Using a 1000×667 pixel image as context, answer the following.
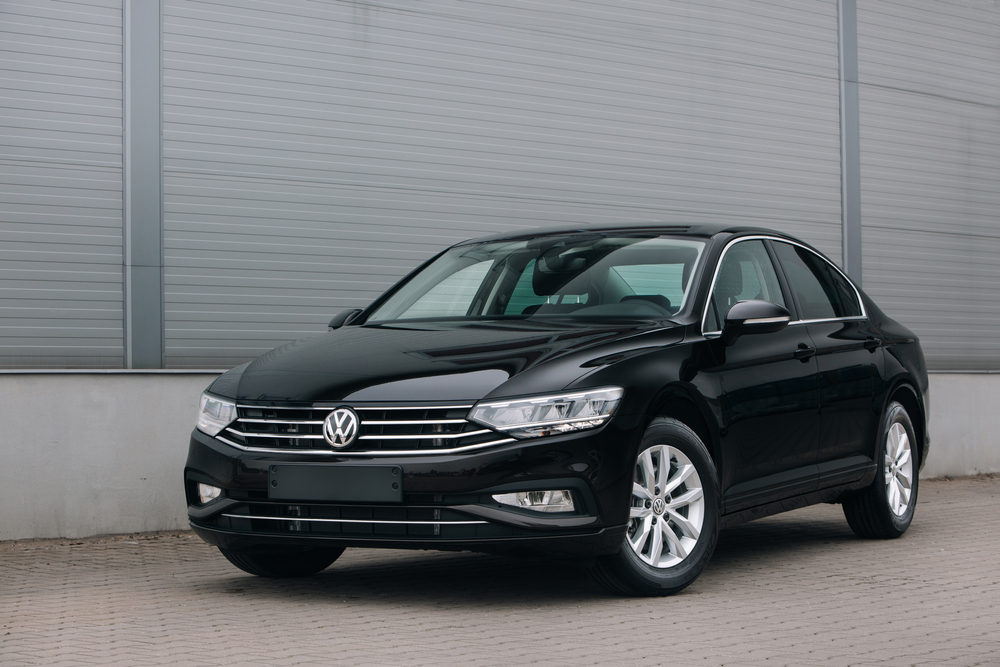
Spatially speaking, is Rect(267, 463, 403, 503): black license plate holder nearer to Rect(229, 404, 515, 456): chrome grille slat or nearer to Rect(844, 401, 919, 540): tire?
Rect(229, 404, 515, 456): chrome grille slat

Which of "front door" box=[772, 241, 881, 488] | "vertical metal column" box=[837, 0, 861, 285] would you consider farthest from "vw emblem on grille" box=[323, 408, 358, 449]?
"vertical metal column" box=[837, 0, 861, 285]

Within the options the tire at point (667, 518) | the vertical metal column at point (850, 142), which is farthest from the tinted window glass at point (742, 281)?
the vertical metal column at point (850, 142)

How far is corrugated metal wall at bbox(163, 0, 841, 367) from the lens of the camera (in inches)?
337

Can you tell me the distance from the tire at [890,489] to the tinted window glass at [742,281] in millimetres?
1297

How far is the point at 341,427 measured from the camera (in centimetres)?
483

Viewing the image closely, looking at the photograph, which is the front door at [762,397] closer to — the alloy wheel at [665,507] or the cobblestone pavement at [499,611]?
the alloy wheel at [665,507]

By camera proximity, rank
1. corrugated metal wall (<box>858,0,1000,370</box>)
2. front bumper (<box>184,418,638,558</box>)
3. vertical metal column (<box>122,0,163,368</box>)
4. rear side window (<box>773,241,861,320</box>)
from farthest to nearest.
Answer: corrugated metal wall (<box>858,0,1000,370</box>), vertical metal column (<box>122,0,163,368</box>), rear side window (<box>773,241,861,320</box>), front bumper (<box>184,418,638,558</box>)

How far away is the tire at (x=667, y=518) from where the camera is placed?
5020 mm

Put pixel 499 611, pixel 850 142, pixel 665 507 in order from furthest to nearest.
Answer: pixel 850 142 < pixel 665 507 < pixel 499 611

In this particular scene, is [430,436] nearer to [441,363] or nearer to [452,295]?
[441,363]

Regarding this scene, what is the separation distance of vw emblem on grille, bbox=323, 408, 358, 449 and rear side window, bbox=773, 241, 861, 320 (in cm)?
293

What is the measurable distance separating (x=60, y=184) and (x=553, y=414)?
474 cm

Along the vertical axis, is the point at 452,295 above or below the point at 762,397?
above

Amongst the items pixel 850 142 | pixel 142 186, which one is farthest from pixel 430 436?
pixel 850 142
